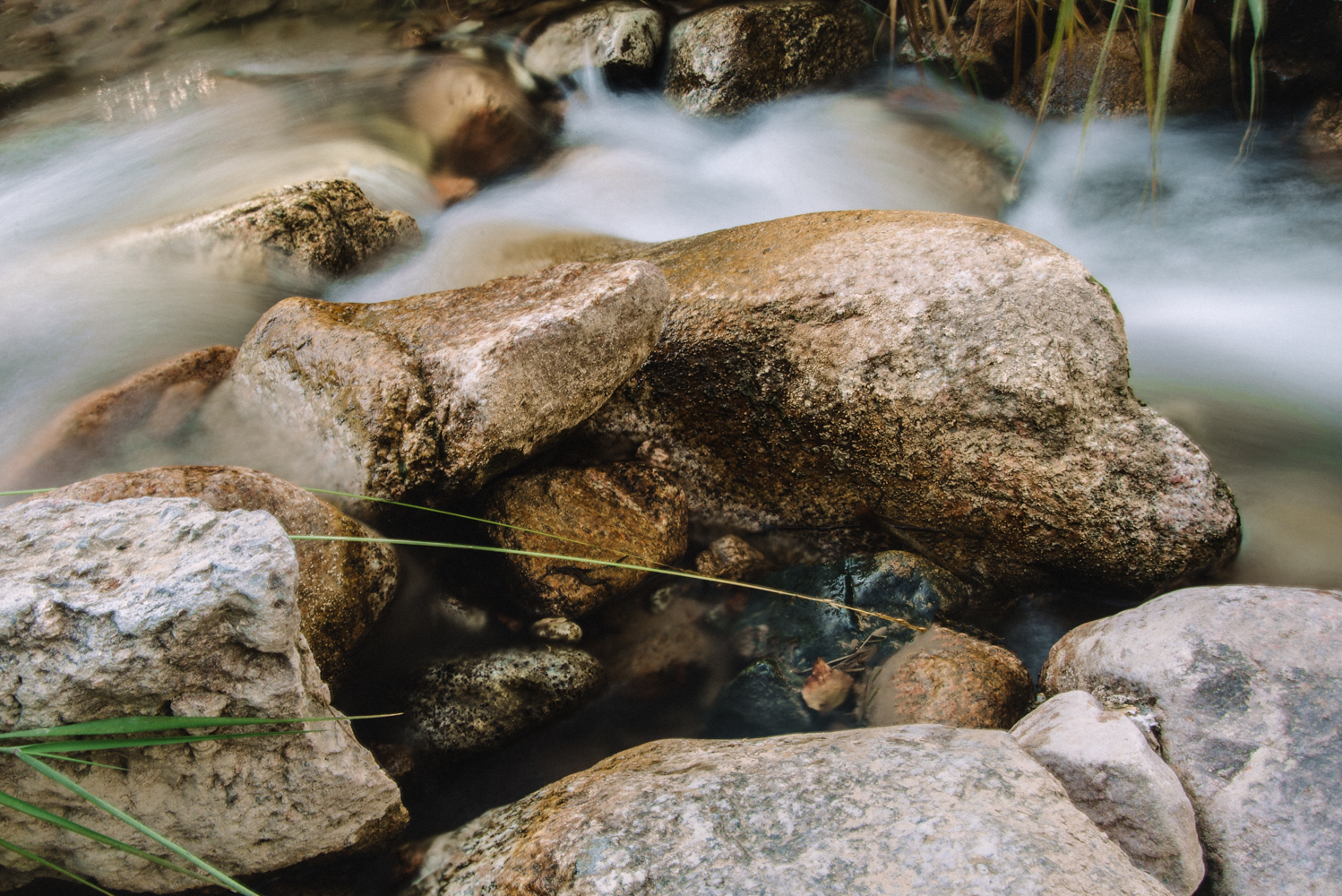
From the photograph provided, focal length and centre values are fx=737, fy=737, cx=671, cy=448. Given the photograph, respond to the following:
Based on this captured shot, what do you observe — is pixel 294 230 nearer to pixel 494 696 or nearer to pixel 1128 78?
pixel 494 696

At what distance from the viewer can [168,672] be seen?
1594mm

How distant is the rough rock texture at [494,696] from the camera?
102 inches

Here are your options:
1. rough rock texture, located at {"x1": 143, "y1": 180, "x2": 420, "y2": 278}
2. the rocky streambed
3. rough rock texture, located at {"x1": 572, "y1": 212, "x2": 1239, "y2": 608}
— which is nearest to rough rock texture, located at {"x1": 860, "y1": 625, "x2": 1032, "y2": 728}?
the rocky streambed

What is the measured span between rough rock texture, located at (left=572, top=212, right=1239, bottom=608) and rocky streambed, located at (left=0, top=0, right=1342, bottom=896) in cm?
2

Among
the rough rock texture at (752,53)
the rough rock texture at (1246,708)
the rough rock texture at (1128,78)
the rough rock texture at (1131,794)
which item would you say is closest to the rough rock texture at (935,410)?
the rough rock texture at (1246,708)

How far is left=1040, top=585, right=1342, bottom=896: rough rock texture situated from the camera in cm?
185

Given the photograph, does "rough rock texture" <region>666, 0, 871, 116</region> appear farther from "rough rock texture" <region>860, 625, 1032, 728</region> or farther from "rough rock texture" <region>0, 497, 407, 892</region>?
"rough rock texture" <region>0, 497, 407, 892</region>

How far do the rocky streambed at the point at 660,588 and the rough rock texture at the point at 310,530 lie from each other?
0.01m

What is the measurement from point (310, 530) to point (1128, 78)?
6408 mm

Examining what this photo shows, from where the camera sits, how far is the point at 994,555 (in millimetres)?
2885

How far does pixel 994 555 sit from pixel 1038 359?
0.78 meters

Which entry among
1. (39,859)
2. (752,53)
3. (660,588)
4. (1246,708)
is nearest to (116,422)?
(39,859)

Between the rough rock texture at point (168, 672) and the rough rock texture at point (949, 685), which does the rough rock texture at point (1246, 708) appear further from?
the rough rock texture at point (168, 672)

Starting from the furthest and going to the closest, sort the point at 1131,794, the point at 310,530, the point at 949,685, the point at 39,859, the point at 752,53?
the point at 752,53
the point at 949,685
the point at 310,530
the point at 1131,794
the point at 39,859
